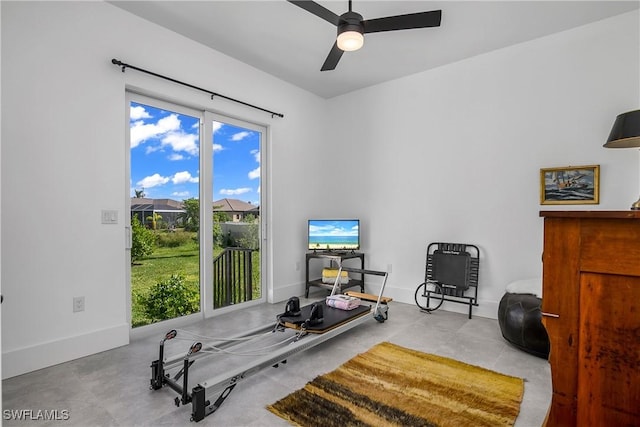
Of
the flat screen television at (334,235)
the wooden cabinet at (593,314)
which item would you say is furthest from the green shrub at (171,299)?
the wooden cabinet at (593,314)

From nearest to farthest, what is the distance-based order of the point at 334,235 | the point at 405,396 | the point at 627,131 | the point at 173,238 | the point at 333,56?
the point at 405,396, the point at 627,131, the point at 333,56, the point at 173,238, the point at 334,235

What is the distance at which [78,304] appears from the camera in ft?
8.79

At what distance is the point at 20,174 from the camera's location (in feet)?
7.93

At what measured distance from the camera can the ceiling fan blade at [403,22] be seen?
8.05 ft

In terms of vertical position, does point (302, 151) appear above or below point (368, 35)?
below


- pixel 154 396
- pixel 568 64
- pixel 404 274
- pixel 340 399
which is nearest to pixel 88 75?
pixel 154 396

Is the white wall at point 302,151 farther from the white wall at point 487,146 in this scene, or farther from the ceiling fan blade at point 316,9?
the ceiling fan blade at point 316,9

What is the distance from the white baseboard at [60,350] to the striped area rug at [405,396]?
1.73 meters

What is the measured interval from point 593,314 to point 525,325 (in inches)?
71.2

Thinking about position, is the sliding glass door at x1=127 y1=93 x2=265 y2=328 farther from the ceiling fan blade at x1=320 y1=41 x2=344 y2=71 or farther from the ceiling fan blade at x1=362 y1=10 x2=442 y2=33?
the ceiling fan blade at x1=362 y1=10 x2=442 y2=33

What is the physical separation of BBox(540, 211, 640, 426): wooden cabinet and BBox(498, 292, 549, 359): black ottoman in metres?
1.65

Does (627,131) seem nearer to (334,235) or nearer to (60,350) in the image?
(334,235)

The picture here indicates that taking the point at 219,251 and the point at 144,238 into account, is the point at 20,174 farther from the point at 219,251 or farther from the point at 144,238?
the point at 219,251

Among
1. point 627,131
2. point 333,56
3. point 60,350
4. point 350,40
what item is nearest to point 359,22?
point 350,40
